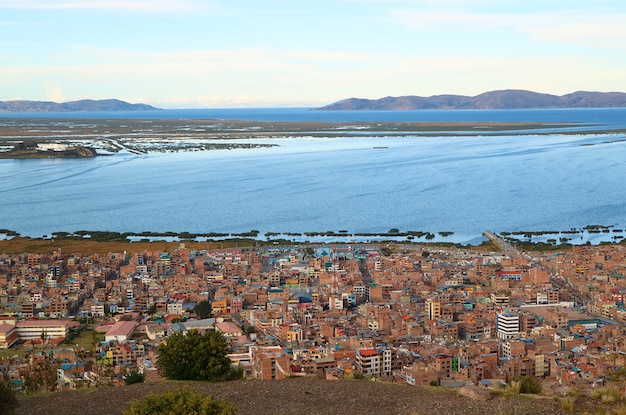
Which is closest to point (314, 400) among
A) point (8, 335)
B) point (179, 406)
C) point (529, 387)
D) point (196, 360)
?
point (196, 360)

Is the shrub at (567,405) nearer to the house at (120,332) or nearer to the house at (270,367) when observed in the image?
the house at (270,367)

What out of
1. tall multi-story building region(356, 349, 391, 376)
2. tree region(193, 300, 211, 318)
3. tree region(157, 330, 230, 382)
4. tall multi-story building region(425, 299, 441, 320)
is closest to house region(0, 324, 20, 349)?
tree region(193, 300, 211, 318)

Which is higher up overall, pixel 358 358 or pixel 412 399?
pixel 412 399

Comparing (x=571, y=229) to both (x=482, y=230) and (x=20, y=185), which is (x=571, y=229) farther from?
(x=20, y=185)

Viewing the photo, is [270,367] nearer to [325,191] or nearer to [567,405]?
[567,405]

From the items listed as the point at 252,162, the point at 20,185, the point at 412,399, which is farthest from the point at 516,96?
the point at 412,399
